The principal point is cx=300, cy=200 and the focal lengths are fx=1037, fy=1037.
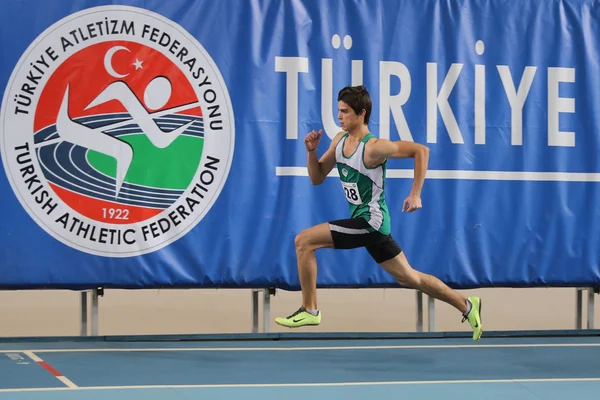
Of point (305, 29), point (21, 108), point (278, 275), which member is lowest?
point (278, 275)

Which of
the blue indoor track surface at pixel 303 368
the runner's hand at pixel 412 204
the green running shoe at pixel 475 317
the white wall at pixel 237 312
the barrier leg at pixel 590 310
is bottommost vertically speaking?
the white wall at pixel 237 312

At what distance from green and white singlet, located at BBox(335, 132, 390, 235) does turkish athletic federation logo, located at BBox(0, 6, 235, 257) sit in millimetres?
1377

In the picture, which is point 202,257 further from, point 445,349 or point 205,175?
point 445,349

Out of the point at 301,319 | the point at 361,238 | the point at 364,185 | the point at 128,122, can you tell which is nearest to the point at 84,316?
the point at 128,122

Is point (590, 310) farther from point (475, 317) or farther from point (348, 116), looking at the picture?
point (348, 116)

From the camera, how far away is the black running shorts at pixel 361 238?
7.15 meters

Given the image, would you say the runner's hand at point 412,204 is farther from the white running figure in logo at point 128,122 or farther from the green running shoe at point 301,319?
the white running figure in logo at point 128,122

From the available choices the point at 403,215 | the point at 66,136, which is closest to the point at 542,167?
the point at 403,215

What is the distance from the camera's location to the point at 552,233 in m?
8.85

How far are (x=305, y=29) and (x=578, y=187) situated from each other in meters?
2.70

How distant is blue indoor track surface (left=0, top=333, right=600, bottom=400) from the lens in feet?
20.6

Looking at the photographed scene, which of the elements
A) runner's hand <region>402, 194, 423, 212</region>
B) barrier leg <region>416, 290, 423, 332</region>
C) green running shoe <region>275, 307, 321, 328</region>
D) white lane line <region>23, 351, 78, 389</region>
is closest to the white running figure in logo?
white lane line <region>23, 351, 78, 389</region>

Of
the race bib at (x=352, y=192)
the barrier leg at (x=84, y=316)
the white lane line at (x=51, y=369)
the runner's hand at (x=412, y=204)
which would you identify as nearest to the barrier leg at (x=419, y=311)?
the race bib at (x=352, y=192)

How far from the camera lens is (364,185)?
23.7ft
